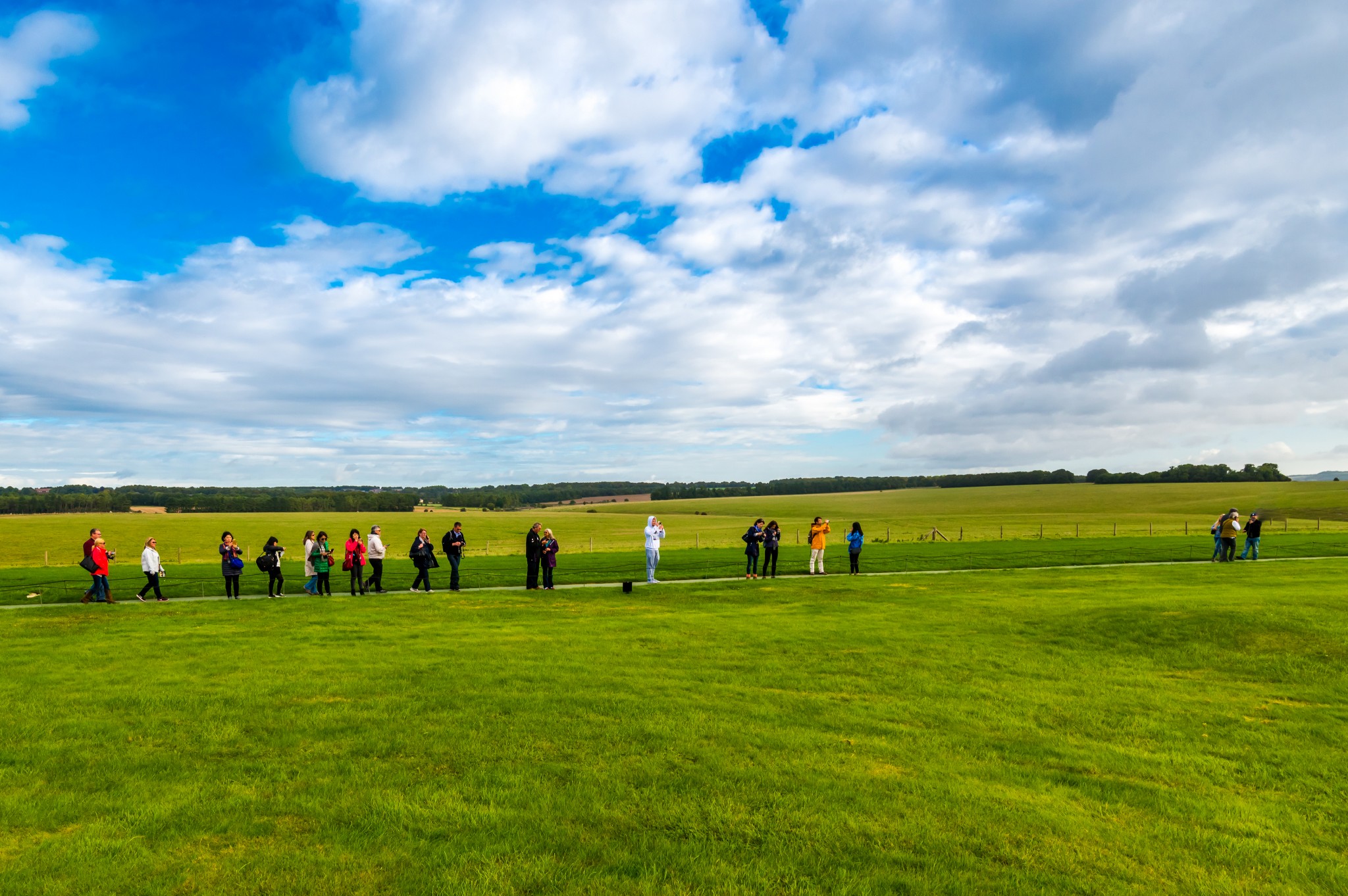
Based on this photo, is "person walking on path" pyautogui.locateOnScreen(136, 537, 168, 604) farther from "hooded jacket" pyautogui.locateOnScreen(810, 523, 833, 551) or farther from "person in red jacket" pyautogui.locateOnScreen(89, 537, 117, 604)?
"hooded jacket" pyautogui.locateOnScreen(810, 523, 833, 551)

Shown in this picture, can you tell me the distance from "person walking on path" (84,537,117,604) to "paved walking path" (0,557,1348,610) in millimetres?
469

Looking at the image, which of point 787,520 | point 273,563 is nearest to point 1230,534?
point 273,563

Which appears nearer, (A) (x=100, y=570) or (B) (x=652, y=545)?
(A) (x=100, y=570)

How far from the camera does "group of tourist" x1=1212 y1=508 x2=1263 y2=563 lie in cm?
3052

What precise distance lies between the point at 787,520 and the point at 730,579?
246ft

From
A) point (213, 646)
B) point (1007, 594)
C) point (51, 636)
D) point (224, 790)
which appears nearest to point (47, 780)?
point (224, 790)

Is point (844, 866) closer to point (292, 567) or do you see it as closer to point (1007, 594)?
point (1007, 594)

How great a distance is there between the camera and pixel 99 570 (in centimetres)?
2164

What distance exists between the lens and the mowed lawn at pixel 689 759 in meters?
5.71

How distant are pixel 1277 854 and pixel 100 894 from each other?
9386mm

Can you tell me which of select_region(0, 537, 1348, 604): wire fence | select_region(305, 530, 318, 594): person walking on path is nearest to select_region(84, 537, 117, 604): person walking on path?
select_region(0, 537, 1348, 604): wire fence

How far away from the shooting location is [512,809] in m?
6.63

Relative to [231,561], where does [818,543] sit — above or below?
below

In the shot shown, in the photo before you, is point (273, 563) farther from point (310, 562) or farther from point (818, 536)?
point (818, 536)
